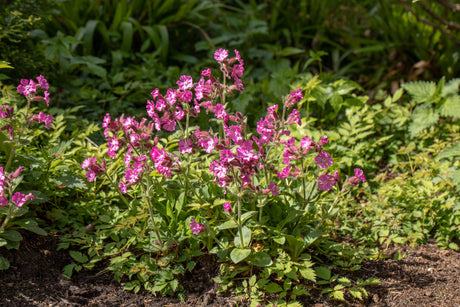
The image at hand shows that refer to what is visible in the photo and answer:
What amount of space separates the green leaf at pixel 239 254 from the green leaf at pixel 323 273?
37 centimetres

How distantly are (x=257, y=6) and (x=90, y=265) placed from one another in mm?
3815

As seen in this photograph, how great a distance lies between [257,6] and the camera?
209 inches

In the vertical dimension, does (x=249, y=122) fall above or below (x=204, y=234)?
above

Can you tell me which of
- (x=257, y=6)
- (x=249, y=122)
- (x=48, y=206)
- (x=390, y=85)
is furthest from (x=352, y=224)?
(x=257, y=6)

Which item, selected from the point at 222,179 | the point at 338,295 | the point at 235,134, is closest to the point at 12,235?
the point at 222,179

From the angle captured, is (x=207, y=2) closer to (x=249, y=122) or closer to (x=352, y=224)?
(x=249, y=122)

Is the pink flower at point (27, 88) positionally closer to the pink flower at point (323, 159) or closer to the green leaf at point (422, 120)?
the pink flower at point (323, 159)

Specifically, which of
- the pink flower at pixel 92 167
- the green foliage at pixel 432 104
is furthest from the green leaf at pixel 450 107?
the pink flower at pixel 92 167

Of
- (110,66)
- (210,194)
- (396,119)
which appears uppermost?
(110,66)

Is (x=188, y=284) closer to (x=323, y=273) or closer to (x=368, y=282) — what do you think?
(x=323, y=273)

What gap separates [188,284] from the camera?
7.45ft

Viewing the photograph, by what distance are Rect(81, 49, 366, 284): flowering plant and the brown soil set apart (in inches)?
8.2

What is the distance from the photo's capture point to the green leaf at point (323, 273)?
2.17 meters

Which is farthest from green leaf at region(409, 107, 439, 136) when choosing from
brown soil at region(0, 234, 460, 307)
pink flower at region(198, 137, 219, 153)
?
pink flower at region(198, 137, 219, 153)
